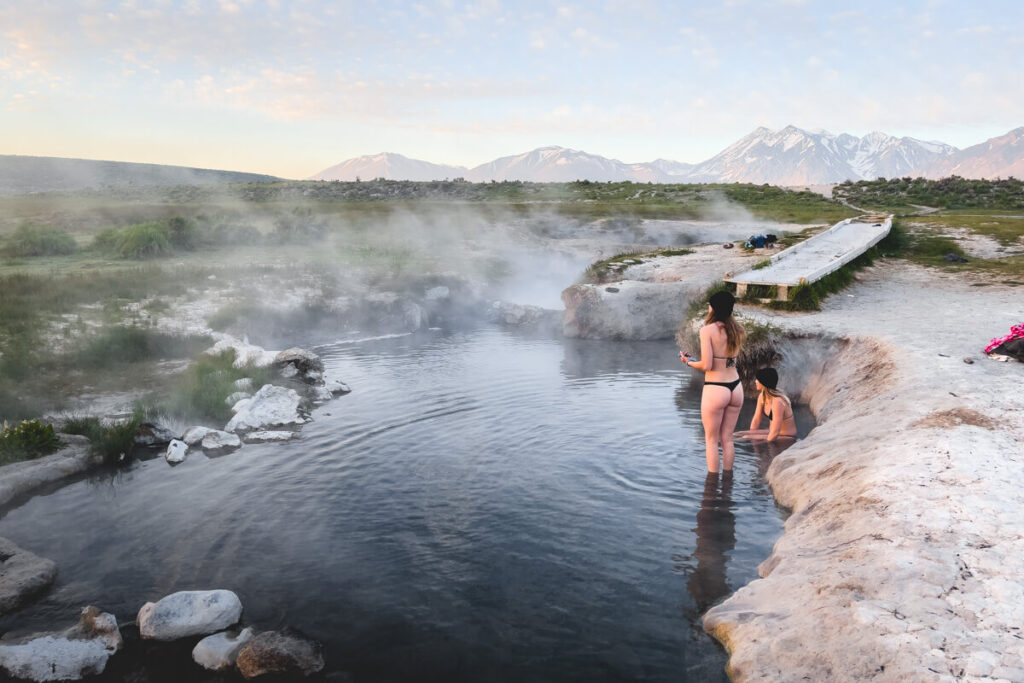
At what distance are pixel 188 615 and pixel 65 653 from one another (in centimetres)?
112

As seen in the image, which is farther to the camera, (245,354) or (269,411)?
(245,354)

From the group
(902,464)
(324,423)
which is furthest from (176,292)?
(902,464)

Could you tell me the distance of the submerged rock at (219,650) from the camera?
6449 mm

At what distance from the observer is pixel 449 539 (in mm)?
8883

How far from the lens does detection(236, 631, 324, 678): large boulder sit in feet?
20.6

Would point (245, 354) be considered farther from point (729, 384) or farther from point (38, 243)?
point (38, 243)

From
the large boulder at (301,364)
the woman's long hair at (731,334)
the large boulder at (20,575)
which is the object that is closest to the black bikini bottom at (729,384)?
the woman's long hair at (731,334)

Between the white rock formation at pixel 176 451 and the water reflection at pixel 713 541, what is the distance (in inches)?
378

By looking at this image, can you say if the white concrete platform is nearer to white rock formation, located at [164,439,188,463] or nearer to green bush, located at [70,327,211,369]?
white rock formation, located at [164,439,188,463]

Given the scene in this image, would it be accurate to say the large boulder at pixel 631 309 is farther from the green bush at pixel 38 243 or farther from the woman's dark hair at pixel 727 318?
the green bush at pixel 38 243

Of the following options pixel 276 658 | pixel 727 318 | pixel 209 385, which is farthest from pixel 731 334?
pixel 209 385

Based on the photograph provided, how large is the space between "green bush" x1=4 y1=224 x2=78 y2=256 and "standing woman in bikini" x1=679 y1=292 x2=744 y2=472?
3616 centimetres

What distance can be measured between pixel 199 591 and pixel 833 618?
6516 millimetres

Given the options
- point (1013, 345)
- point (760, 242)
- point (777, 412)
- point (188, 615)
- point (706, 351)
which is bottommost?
point (188, 615)
